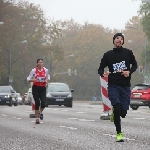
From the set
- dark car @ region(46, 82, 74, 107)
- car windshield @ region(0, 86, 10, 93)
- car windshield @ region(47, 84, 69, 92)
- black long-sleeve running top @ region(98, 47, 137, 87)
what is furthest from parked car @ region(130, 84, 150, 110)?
black long-sleeve running top @ region(98, 47, 137, 87)

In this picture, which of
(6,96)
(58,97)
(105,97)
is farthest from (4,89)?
(105,97)

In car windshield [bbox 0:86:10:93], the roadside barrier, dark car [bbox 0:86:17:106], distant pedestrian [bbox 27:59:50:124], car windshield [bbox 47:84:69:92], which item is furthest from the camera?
car windshield [bbox 0:86:10:93]

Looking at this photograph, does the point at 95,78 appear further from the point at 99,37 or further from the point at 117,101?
the point at 117,101

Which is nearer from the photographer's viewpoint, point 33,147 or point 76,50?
point 33,147

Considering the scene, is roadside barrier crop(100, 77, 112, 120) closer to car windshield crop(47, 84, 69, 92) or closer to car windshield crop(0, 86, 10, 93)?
car windshield crop(47, 84, 69, 92)

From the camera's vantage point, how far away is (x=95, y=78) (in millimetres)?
117000

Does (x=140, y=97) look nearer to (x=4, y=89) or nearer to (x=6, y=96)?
(x=6, y=96)

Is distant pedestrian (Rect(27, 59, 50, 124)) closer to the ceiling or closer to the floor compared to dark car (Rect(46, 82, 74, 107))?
closer to the ceiling

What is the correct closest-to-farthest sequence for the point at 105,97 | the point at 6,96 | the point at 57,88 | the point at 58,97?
the point at 105,97, the point at 58,97, the point at 57,88, the point at 6,96

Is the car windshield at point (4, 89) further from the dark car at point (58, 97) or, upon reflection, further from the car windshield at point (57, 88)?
the dark car at point (58, 97)

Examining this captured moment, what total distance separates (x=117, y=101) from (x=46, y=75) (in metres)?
8.67

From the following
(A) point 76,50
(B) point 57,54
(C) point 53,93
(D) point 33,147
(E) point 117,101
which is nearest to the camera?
(D) point 33,147

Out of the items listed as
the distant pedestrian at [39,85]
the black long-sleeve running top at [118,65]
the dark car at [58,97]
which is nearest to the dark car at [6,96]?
the dark car at [58,97]

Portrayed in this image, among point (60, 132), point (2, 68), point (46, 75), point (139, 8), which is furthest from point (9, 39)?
point (60, 132)
